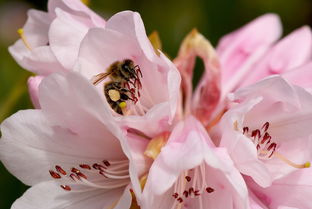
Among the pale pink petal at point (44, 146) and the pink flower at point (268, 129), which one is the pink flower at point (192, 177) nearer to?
the pink flower at point (268, 129)

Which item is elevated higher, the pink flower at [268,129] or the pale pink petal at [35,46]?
the pale pink petal at [35,46]

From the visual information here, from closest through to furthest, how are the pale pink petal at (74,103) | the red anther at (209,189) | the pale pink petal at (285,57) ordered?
1. the pale pink petal at (74,103)
2. the red anther at (209,189)
3. the pale pink petal at (285,57)

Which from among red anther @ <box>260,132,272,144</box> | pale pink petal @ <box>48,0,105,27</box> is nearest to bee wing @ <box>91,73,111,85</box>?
pale pink petal @ <box>48,0,105,27</box>

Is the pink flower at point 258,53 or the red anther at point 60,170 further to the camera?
the pink flower at point 258,53

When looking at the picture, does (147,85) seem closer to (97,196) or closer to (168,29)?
(97,196)

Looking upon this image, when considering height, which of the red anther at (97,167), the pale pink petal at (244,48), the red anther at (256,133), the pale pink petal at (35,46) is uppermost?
the pale pink petal at (35,46)

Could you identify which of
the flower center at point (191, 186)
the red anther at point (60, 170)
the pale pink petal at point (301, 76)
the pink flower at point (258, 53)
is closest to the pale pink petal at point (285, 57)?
the pink flower at point (258, 53)

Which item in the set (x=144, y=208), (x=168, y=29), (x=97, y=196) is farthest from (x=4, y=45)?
(x=144, y=208)
